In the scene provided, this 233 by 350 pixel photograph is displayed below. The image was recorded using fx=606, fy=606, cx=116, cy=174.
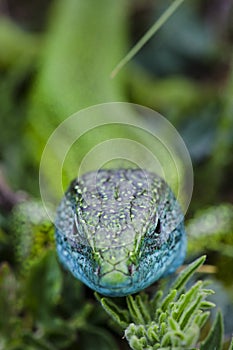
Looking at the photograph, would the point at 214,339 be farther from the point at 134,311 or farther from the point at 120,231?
the point at 120,231

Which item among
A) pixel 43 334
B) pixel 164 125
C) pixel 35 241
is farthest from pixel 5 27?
pixel 43 334

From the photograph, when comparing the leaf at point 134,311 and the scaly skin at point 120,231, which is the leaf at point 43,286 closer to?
the scaly skin at point 120,231

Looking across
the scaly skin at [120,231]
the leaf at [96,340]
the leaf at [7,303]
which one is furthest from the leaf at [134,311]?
the leaf at [7,303]

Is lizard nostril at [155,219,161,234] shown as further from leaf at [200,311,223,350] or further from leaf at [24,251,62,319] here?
leaf at [24,251,62,319]

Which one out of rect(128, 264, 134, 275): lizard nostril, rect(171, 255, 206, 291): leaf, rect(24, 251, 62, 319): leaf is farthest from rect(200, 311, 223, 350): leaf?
rect(24, 251, 62, 319): leaf

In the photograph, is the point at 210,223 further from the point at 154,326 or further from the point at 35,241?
the point at 154,326

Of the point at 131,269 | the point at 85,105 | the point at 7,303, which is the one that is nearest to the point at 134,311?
the point at 131,269
